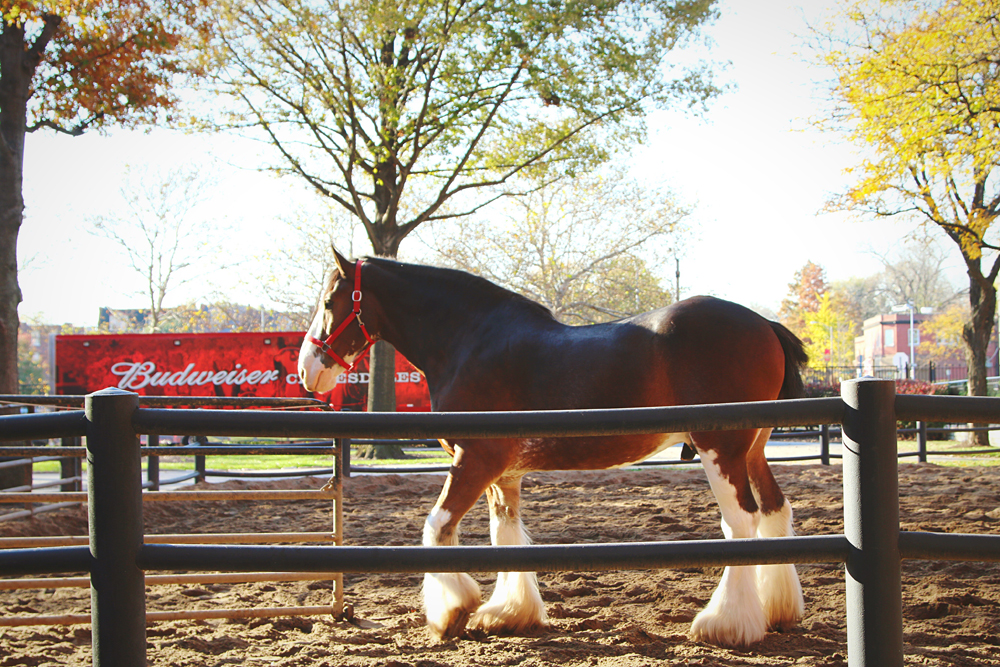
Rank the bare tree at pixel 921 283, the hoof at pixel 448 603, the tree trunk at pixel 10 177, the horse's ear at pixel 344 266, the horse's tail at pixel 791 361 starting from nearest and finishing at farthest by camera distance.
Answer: the hoof at pixel 448 603 < the horse's tail at pixel 791 361 < the horse's ear at pixel 344 266 < the tree trunk at pixel 10 177 < the bare tree at pixel 921 283

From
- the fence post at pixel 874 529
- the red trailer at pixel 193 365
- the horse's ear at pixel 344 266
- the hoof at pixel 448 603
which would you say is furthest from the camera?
the red trailer at pixel 193 365

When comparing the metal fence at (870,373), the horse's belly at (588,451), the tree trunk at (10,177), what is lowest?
the metal fence at (870,373)

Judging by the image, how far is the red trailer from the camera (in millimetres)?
16703

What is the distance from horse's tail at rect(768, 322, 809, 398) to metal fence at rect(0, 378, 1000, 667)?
9.03 ft

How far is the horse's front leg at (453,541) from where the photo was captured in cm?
372

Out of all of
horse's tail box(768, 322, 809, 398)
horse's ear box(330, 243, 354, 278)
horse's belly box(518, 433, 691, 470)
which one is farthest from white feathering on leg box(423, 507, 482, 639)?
horse's tail box(768, 322, 809, 398)

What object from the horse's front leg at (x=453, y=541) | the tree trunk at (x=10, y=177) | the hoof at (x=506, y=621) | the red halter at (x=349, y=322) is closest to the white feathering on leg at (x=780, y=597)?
the hoof at (x=506, y=621)

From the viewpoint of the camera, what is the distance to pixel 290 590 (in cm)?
457

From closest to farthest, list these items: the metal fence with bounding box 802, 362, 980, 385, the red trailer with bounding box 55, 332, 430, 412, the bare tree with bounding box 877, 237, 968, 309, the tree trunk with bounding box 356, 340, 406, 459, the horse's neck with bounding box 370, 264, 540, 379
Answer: the horse's neck with bounding box 370, 264, 540, 379
the tree trunk with bounding box 356, 340, 406, 459
the red trailer with bounding box 55, 332, 430, 412
the metal fence with bounding box 802, 362, 980, 385
the bare tree with bounding box 877, 237, 968, 309

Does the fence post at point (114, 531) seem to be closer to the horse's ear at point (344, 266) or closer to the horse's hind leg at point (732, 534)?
the horse's hind leg at point (732, 534)

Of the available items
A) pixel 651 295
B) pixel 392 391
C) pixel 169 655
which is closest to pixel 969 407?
pixel 169 655

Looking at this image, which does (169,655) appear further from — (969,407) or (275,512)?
(275,512)

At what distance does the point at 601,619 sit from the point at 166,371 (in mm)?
15729

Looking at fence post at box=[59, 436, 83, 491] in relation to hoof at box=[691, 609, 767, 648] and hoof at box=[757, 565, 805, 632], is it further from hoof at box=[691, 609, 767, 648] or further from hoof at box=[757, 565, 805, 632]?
hoof at box=[757, 565, 805, 632]
